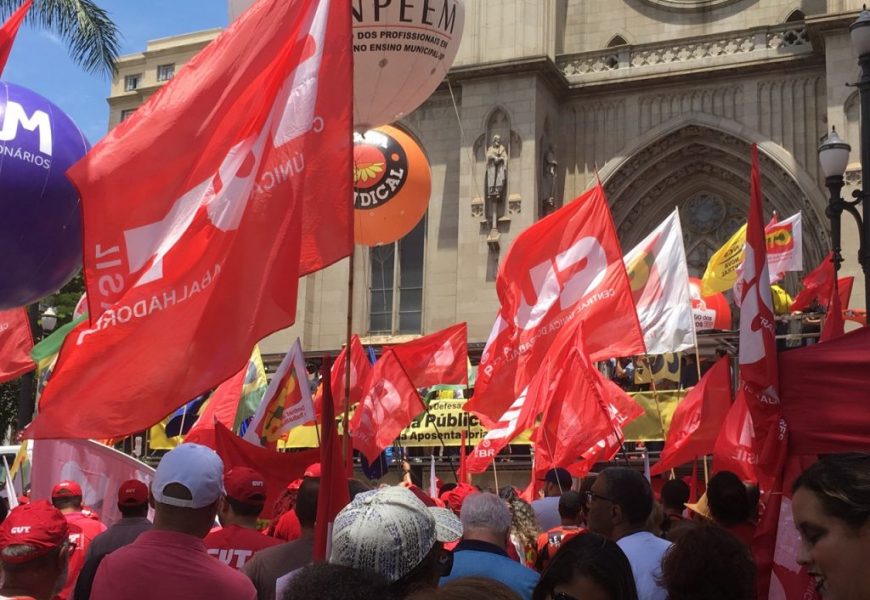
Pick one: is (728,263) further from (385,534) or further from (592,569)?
(385,534)

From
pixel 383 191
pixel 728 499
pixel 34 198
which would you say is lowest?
pixel 728 499

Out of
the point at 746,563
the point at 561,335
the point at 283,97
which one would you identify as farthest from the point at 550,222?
the point at 746,563

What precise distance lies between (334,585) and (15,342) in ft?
32.7

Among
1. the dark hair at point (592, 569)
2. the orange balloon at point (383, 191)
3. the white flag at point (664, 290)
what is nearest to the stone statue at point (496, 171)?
the white flag at point (664, 290)

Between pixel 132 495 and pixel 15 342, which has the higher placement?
pixel 15 342

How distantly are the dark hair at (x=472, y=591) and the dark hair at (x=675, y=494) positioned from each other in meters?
4.85

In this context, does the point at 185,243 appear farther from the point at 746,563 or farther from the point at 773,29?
the point at 773,29

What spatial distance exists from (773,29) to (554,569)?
24961mm

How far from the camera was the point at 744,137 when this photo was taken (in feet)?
85.7

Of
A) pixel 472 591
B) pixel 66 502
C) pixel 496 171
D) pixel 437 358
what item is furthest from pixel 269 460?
pixel 496 171

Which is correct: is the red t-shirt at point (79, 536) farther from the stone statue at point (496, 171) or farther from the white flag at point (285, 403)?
the stone statue at point (496, 171)

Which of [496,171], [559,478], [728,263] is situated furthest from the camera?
[496,171]

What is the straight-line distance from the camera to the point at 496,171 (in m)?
26.6

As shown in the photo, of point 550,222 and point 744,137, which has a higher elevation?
point 744,137
